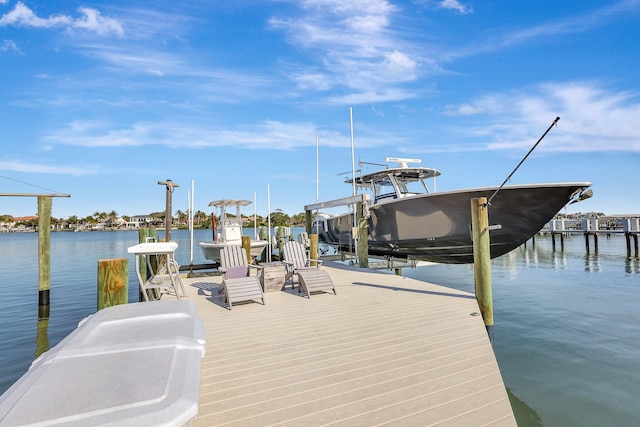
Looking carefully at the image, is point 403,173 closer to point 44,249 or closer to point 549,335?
point 549,335

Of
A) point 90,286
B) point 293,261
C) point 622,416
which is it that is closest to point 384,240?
point 293,261

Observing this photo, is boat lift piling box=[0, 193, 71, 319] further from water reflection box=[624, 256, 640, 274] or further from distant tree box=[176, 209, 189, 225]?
distant tree box=[176, 209, 189, 225]

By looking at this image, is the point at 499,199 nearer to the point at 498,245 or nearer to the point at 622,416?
the point at 498,245

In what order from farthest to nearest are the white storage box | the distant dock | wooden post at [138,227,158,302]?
the distant dock, wooden post at [138,227,158,302], the white storage box

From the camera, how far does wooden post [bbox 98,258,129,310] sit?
228 inches

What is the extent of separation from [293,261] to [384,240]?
571 centimetres

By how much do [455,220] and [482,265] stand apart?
4598 mm

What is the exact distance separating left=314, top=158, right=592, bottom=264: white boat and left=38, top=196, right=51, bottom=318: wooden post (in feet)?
34.9

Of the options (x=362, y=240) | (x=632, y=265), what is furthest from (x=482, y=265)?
(x=632, y=265)

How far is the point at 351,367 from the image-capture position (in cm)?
364

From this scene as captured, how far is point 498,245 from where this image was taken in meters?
11.0

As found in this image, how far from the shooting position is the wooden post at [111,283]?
228 inches

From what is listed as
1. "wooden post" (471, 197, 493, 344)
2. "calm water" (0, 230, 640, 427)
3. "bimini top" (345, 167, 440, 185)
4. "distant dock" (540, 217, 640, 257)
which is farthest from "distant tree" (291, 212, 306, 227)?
"wooden post" (471, 197, 493, 344)

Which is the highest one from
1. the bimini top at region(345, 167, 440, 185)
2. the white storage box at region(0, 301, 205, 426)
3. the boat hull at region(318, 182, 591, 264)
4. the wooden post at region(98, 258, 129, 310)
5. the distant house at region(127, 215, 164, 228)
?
the distant house at region(127, 215, 164, 228)
